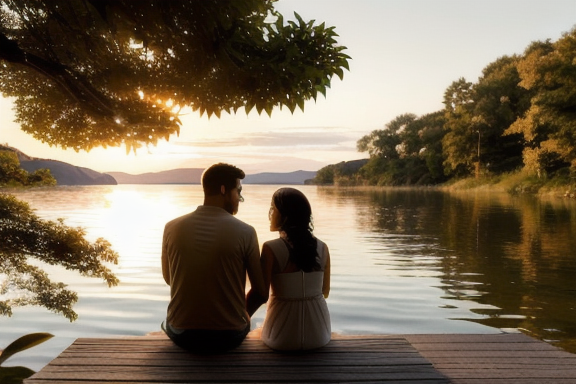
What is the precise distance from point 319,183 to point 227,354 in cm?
15615

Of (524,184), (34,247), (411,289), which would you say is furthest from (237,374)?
(524,184)

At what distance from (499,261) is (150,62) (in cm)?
1278

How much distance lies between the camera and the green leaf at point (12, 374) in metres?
4.79

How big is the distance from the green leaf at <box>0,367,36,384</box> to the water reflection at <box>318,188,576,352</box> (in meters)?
6.92

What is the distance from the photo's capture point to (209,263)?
4285 millimetres

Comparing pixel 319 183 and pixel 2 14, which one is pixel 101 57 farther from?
pixel 319 183

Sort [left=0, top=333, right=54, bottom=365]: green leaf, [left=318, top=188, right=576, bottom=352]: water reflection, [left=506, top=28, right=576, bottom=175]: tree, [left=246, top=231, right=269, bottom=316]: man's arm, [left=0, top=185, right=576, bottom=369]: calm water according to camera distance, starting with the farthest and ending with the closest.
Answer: [left=506, top=28, right=576, bottom=175]: tree
[left=318, top=188, right=576, bottom=352]: water reflection
[left=0, top=185, right=576, bottom=369]: calm water
[left=0, top=333, right=54, bottom=365]: green leaf
[left=246, top=231, right=269, bottom=316]: man's arm

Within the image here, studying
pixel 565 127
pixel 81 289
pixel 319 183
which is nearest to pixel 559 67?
pixel 565 127

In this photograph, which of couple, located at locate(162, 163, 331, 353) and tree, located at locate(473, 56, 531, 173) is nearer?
couple, located at locate(162, 163, 331, 353)

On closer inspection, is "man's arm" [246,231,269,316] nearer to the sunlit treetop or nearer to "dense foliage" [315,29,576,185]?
the sunlit treetop

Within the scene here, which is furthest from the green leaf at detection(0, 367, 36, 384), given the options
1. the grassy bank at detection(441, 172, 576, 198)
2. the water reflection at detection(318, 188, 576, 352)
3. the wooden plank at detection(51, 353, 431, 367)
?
the grassy bank at detection(441, 172, 576, 198)

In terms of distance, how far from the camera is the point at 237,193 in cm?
445

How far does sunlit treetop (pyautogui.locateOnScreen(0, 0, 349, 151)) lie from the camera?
5289 millimetres

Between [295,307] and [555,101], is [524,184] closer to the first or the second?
[555,101]
